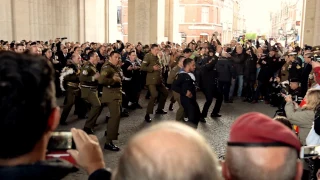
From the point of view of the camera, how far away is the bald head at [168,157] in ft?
4.47

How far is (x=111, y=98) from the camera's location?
27.3 feet

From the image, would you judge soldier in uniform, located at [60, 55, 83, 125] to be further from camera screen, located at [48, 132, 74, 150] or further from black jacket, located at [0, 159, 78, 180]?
black jacket, located at [0, 159, 78, 180]

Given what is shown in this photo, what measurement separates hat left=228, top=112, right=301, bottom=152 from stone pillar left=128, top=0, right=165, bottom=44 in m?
22.0

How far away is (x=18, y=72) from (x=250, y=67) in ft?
46.4

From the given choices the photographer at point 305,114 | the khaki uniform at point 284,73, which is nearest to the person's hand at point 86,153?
the photographer at point 305,114

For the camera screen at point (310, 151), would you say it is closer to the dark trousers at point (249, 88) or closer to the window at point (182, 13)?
the dark trousers at point (249, 88)

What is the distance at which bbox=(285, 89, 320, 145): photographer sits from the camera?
543cm

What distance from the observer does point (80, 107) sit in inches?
448

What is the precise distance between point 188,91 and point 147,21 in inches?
606

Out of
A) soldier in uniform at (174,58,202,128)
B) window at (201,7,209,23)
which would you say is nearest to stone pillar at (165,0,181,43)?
soldier in uniform at (174,58,202,128)

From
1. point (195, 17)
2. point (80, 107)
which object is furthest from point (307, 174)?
point (195, 17)

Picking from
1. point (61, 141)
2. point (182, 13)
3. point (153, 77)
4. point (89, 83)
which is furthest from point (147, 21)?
point (182, 13)

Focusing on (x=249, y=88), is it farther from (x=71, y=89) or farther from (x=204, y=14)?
(x=204, y=14)

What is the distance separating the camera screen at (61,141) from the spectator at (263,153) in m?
0.77
